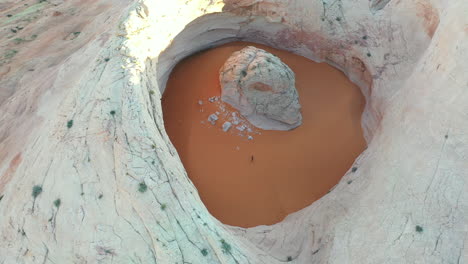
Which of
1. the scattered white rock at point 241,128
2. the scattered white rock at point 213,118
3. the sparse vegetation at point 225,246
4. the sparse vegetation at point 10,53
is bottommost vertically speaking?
the sparse vegetation at point 225,246

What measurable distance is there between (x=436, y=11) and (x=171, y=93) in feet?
18.4

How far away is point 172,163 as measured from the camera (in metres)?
4.57

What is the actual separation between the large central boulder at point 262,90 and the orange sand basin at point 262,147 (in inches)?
9.4

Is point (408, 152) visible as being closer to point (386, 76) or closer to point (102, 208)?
point (386, 76)


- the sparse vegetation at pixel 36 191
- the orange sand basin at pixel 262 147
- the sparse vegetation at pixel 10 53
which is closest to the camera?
the sparse vegetation at pixel 36 191

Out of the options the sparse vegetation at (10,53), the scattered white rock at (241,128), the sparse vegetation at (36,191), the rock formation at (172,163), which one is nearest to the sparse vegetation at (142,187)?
the rock formation at (172,163)

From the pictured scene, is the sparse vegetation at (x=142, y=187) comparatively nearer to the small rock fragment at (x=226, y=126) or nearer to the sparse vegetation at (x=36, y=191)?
the sparse vegetation at (x=36, y=191)

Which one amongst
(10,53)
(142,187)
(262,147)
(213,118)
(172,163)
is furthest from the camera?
(10,53)

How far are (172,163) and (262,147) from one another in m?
2.46

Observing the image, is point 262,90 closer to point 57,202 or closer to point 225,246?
point 225,246

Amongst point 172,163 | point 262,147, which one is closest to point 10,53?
point 172,163

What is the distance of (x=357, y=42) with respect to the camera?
7473mm

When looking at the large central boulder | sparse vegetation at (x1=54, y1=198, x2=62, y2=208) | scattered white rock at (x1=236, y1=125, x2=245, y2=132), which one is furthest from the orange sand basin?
sparse vegetation at (x1=54, y1=198, x2=62, y2=208)

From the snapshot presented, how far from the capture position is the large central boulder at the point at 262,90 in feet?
21.9
